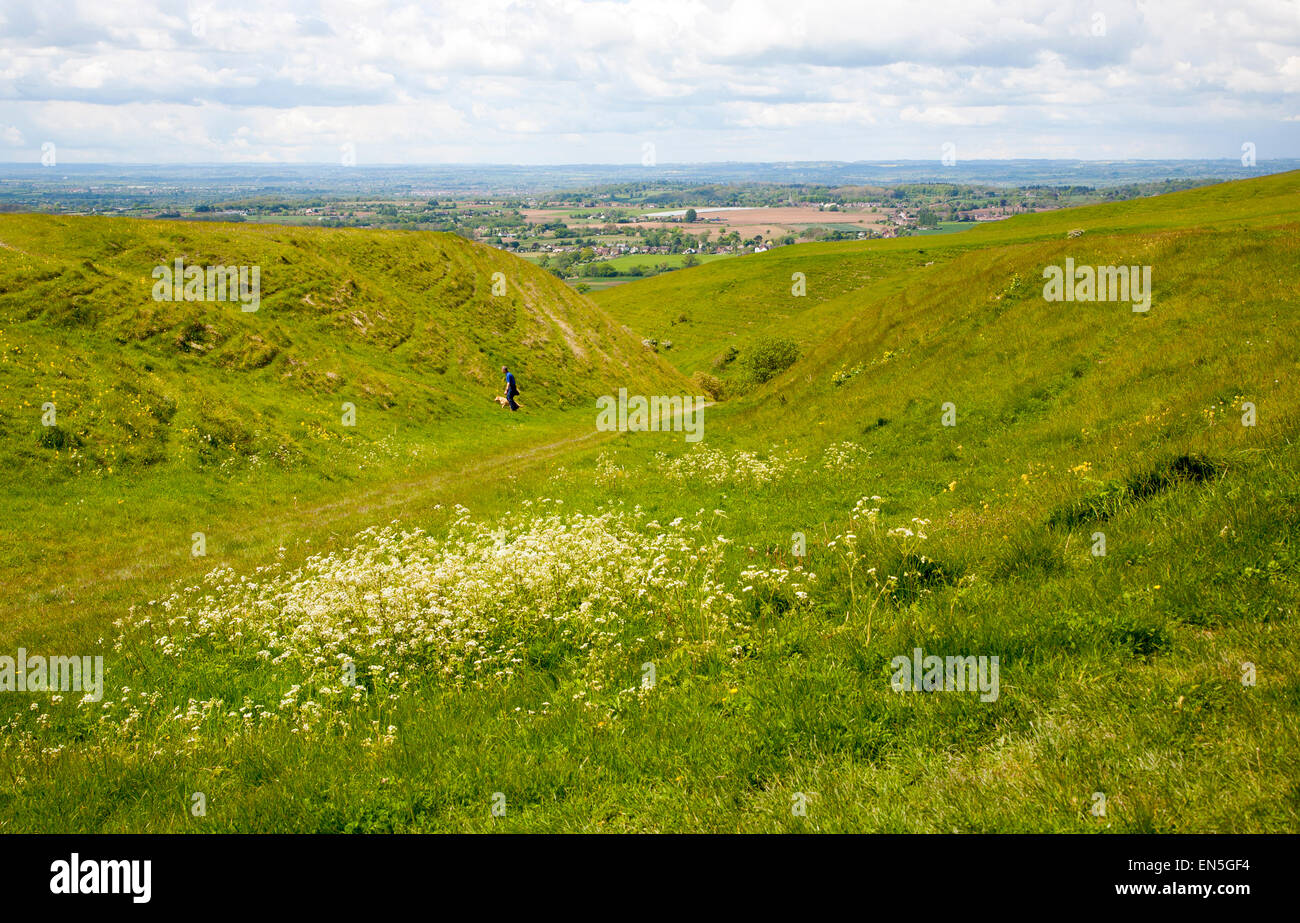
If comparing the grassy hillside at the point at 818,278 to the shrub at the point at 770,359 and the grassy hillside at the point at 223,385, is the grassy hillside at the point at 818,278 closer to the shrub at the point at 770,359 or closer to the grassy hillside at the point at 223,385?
the shrub at the point at 770,359

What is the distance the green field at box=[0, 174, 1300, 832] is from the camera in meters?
5.87

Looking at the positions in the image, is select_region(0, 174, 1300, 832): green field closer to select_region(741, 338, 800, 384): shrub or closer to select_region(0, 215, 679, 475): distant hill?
select_region(0, 215, 679, 475): distant hill

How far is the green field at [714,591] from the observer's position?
231 inches

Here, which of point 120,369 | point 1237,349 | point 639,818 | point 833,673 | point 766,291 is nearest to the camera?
point 639,818

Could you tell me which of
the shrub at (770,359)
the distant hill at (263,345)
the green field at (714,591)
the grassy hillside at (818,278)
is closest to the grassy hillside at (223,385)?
the distant hill at (263,345)

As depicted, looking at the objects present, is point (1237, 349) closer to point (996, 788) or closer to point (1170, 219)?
point (996, 788)

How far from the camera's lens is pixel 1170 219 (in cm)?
11025

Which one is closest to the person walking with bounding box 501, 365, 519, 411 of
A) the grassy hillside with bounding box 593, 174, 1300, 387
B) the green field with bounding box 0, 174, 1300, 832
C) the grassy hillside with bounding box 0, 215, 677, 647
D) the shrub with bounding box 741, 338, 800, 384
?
the grassy hillside with bounding box 0, 215, 677, 647

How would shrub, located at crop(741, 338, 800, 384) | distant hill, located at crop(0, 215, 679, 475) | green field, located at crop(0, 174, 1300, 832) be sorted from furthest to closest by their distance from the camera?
1. shrub, located at crop(741, 338, 800, 384)
2. distant hill, located at crop(0, 215, 679, 475)
3. green field, located at crop(0, 174, 1300, 832)

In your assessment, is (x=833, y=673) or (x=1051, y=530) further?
(x=1051, y=530)
